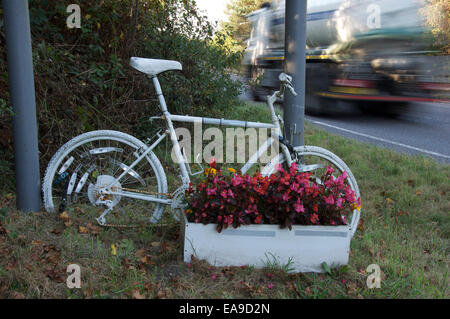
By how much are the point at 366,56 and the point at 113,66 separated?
259 inches

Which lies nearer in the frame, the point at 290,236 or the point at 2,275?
the point at 2,275

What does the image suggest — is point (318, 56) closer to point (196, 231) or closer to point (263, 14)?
point (263, 14)

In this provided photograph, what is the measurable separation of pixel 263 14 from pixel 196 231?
11.2 meters

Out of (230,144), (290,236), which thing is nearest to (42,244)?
(290,236)

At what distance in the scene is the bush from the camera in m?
4.13

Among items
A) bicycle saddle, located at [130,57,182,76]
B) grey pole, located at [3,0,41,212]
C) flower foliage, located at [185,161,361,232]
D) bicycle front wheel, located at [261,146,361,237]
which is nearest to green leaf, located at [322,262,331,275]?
flower foliage, located at [185,161,361,232]

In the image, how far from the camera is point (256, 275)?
110 inches

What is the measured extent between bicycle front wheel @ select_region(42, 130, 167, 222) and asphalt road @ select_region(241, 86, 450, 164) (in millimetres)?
4399

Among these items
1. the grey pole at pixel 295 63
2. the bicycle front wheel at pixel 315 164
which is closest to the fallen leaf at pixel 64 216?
the bicycle front wheel at pixel 315 164

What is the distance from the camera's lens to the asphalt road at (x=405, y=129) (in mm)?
7137

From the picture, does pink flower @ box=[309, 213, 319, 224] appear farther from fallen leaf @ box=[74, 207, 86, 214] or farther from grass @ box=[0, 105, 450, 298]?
fallen leaf @ box=[74, 207, 86, 214]

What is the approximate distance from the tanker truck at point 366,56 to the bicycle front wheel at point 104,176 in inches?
217

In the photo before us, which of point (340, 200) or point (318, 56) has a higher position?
point (318, 56)

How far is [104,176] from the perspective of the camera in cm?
336
